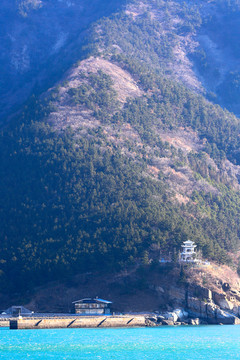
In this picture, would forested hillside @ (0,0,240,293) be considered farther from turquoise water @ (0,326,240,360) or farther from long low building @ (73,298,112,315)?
turquoise water @ (0,326,240,360)

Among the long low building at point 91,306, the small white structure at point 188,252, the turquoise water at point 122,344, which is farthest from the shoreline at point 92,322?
the small white structure at point 188,252

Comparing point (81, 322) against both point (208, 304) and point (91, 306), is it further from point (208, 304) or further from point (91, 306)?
point (208, 304)

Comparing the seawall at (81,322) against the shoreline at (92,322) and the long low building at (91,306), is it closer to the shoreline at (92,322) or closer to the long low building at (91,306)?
the shoreline at (92,322)

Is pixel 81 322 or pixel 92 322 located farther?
pixel 92 322

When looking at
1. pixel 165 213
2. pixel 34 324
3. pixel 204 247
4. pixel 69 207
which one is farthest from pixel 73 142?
pixel 34 324

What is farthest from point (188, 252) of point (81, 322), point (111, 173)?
point (111, 173)

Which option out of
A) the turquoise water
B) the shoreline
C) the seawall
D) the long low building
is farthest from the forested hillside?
the turquoise water

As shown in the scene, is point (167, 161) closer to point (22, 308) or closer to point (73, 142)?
point (73, 142)
